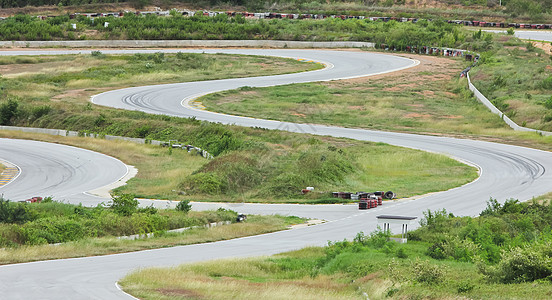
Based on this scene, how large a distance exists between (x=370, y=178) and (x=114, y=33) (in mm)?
72916

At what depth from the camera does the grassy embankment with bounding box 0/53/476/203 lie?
4394cm

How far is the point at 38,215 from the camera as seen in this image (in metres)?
31.1

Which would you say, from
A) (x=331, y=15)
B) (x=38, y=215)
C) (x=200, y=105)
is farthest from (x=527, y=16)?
(x=38, y=215)

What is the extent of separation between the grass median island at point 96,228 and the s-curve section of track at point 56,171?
29.2 ft

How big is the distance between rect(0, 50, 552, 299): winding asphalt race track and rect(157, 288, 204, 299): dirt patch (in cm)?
106

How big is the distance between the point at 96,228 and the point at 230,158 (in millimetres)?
16923

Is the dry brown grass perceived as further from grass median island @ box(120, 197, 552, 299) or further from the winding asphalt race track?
the winding asphalt race track

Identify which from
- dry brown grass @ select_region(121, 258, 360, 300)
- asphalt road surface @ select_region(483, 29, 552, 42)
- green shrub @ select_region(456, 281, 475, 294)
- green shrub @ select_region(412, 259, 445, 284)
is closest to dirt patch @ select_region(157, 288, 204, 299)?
dry brown grass @ select_region(121, 258, 360, 300)

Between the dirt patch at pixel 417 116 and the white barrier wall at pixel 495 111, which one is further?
the dirt patch at pixel 417 116

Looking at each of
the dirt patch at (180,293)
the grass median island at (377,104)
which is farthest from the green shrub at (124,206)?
the grass median island at (377,104)

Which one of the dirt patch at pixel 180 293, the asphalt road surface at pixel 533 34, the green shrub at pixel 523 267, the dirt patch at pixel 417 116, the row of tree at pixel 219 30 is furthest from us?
the asphalt road surface at pixel 533 34

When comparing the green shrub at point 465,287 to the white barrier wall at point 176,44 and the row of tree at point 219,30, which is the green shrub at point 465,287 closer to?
the row of tree at point 219,30

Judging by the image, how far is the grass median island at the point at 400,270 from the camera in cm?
1795

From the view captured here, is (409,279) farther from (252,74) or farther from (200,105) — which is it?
(252,74)
